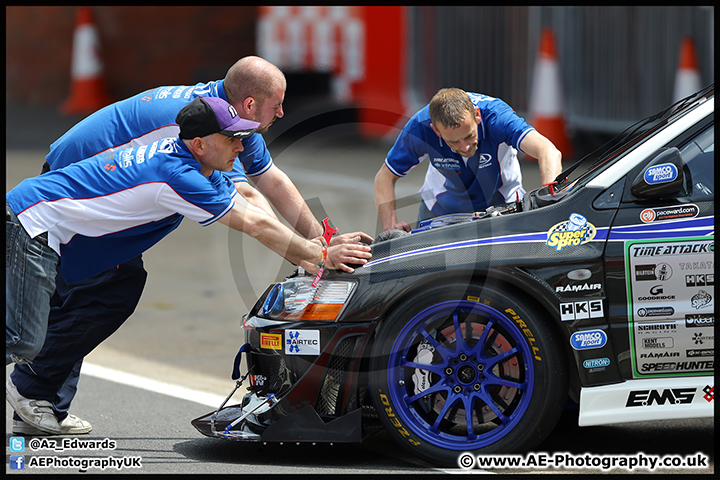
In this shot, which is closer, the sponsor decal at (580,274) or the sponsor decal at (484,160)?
the sponsor decal at (580,274)

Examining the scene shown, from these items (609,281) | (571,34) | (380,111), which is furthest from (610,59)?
(609,281)

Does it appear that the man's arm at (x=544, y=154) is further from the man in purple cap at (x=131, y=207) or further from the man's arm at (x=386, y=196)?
the man in purple cap at (x=131, y=207)

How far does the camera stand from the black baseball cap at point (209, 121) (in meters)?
4.39

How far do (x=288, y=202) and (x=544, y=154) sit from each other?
1490 millimetres

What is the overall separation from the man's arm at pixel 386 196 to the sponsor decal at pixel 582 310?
1.80m

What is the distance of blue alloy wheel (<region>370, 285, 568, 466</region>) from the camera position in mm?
4094

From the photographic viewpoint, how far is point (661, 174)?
4.08 m

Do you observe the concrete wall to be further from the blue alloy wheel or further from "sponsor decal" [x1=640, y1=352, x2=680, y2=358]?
"sponsor decal" [x1=640, y1=352, x2=680, y2=358]

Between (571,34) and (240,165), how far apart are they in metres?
7.56

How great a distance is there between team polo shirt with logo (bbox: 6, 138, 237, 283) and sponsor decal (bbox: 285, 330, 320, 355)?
0.66 m

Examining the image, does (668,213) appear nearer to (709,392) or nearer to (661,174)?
(661,174)

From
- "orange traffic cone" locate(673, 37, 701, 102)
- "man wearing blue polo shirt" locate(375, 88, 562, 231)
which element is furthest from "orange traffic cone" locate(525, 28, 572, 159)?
"man wearing blue polo shirt" locate(375, 88, 562, 231)

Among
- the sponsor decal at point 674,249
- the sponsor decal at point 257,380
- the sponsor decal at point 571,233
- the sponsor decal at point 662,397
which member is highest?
the sponsor decal at point 571,233

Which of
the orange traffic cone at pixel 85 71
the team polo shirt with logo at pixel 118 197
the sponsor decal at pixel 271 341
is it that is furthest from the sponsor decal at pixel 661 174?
the orange traffic cone at pixel 85 71
